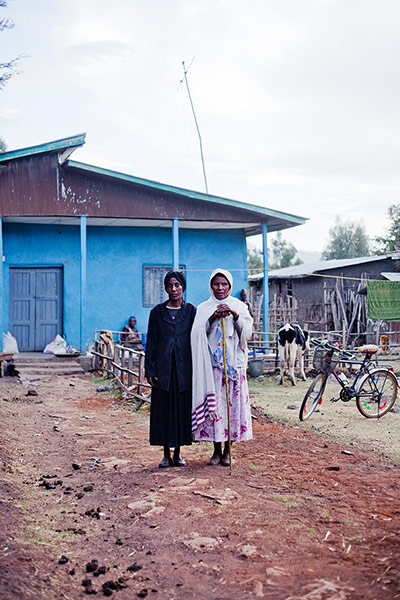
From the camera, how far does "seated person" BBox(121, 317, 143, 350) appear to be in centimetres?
1484

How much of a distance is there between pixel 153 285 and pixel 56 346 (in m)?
2.96

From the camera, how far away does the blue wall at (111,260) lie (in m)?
15.2

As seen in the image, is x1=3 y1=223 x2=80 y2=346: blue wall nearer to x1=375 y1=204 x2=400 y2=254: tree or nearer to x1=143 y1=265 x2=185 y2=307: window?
x1=143 y1=265 x2=185 y2=307: window

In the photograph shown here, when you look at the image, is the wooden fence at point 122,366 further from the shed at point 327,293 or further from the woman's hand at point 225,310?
the shed at point 327,293

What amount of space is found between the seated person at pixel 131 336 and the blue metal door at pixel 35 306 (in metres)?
1.58

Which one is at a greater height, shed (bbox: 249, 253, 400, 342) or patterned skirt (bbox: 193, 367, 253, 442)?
shed (bbox: 249, 253, 400, 342)

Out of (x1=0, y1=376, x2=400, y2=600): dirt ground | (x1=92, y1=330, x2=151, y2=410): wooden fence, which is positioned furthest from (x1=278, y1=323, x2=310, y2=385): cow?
(x1=0, y1=376, x2=400, y2=600): dirt ground

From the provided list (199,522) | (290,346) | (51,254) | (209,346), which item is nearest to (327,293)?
(290,346)

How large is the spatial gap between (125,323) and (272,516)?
38.8 feet

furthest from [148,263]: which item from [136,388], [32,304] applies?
[136,388]

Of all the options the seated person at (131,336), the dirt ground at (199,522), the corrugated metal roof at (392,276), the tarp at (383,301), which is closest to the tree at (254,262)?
the corrugated metal roof at (392,276)

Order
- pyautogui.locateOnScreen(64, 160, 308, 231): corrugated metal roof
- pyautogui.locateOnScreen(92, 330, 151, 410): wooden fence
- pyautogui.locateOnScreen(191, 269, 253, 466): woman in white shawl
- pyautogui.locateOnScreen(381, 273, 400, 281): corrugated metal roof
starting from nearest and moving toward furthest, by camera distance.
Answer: pyautogui.locateOnScreen(191, 269, 253, 466): woman in white shawl → pyautogui.locateOnScreen(92, 330, 151, 410): wooden fence → pyautogui.locateOnScreen(64, 160, 308, 231): corrugated metal roof → pyautogui.locateOnScreen(381, 273, 400, 281): corrugated metal roof

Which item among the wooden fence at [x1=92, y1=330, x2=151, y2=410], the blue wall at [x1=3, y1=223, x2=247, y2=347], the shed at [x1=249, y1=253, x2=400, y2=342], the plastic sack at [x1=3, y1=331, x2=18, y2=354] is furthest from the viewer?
the shed at [x1=249, y1=253, x2=400, y2=342]

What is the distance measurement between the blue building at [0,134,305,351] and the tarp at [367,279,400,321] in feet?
12.3
